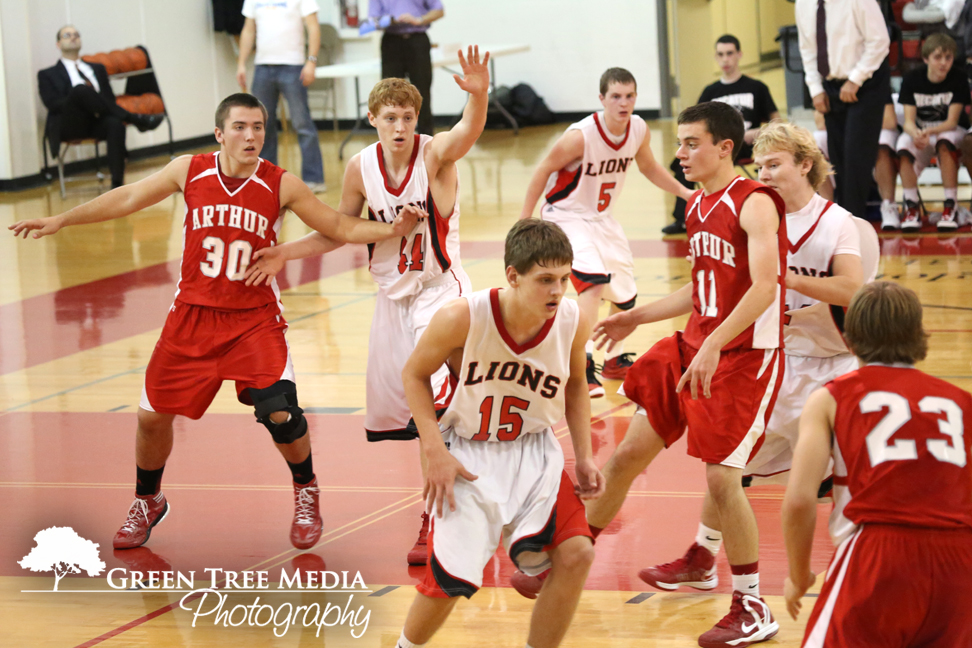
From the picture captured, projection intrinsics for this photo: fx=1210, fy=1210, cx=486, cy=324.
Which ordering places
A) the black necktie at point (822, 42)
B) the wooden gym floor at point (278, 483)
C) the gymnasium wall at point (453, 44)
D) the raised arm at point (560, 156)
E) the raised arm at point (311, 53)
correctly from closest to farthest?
1. the wooden gym floor at point (278, 483)
2. the raised arm at point (560, 156)
3. the black necktie at point (822, 42)
4. the raised arm at point (311, 53)
5. the gymnasium wall at point (453, 44)

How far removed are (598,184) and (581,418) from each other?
3.23m

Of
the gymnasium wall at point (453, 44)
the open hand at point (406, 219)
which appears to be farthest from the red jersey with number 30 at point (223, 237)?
the gymnasium wall at point (453, 44)

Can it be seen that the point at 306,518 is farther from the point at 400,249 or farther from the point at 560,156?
the point at 560,156

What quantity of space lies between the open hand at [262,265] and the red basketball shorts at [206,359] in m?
0.13

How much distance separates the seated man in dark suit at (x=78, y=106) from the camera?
13305mm

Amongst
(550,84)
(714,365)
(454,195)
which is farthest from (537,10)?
(714,365)

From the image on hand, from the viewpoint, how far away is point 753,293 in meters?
3.41

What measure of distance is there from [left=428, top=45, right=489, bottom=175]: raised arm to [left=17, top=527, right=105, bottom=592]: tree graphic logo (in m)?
1.82

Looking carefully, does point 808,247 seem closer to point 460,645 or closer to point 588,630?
point 588,630

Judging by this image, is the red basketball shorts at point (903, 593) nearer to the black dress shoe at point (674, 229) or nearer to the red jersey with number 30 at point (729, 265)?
the red jersey with number 30 at point (729, 265)

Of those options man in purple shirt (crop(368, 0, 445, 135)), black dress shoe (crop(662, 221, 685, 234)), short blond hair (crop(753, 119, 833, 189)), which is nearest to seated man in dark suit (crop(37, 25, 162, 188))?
man in purple shirt (crop(368, 0, 445, 135))

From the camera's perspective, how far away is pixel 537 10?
18.5 metres

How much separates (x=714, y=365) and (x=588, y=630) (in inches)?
33.9

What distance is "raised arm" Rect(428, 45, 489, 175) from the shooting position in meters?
3.98
